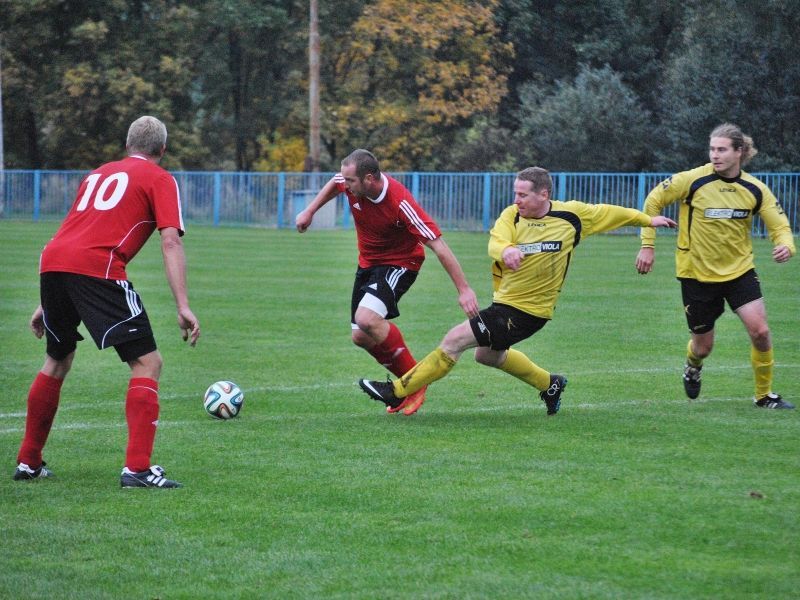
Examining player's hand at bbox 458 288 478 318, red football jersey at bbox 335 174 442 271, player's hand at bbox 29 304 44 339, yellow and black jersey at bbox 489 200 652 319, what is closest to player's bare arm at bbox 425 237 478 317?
player's hand at bbox 458 288 478 318

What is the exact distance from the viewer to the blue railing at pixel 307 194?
38188mm

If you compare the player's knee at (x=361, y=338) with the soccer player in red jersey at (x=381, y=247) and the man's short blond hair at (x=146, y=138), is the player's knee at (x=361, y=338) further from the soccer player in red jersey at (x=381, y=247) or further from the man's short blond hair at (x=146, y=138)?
the man's short blond hair at (x=146, y=138)

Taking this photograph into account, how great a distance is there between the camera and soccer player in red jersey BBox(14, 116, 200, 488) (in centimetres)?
611

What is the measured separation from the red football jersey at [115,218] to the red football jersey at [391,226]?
95.3 inches

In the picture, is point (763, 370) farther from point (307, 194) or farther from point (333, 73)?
point (333, 73)

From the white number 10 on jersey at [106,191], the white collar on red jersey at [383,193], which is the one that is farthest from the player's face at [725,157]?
the white number 10 on jersey at [106,191]

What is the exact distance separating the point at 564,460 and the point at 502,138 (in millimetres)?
38269

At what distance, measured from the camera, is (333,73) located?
5153 cm

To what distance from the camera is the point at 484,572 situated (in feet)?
15.1

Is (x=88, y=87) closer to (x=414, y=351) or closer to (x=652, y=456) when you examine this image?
(x=414, y=351)

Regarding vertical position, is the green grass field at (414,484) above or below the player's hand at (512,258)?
below

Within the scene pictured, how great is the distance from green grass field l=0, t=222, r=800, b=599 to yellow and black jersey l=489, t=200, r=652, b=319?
0.80 m

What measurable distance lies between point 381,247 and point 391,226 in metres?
0.25

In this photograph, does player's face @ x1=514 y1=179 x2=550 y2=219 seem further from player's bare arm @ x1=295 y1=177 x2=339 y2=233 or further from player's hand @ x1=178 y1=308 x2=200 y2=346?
player's hand @ x1=178 y1=308 x2=200 y2=346
